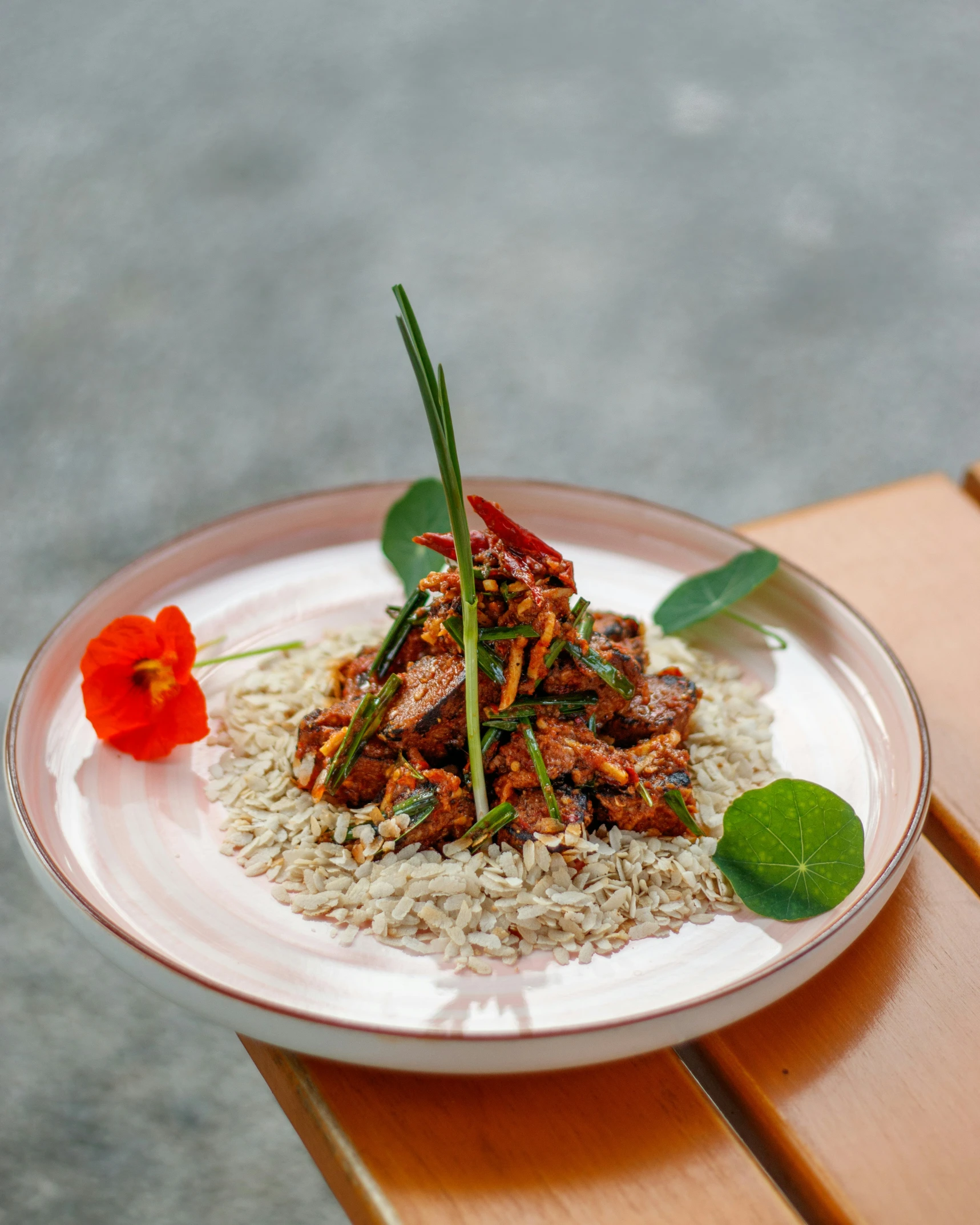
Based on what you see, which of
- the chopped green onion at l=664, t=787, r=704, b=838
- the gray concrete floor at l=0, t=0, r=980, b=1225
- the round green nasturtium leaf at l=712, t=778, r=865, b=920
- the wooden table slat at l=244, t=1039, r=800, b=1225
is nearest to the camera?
the wooden table slat at l=244, t=1039, r=800, b=1225

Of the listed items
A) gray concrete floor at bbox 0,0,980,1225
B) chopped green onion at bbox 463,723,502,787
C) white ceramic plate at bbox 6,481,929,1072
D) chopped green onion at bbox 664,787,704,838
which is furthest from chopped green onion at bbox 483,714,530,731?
gray concrete floor at bbox 0,0,980,1225

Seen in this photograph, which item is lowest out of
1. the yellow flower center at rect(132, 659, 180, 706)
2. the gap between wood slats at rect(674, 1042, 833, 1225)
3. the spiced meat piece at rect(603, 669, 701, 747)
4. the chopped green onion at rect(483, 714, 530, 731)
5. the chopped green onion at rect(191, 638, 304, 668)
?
the gap between wood slats at rect(674, 1042, 833, 1225)

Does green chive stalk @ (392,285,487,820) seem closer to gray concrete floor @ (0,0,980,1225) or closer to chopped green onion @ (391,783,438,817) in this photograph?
chopped green onion @ (391,783,438,817)

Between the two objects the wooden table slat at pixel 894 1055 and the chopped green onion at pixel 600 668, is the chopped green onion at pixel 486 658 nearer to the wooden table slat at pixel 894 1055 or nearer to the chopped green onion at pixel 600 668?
the chopped green onion at pixel 600 668

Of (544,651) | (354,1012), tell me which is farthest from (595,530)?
(354,1012)

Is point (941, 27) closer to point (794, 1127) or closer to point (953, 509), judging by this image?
point (953, 509)

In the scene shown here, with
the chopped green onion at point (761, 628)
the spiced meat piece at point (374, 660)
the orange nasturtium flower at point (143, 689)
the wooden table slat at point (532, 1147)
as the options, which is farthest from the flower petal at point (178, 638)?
the chopped green onion at point (761, 628)

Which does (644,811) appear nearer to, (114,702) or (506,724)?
(506,724)
